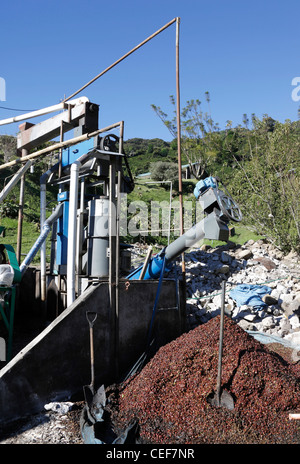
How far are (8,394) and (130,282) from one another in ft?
7.67

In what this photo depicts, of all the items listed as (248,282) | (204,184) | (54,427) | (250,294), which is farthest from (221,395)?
(248,282)

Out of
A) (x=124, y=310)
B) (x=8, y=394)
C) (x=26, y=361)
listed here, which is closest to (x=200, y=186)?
(x=124, y=310)

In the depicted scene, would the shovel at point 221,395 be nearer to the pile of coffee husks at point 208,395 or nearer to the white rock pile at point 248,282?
the pile of coffee husks at point 208,395

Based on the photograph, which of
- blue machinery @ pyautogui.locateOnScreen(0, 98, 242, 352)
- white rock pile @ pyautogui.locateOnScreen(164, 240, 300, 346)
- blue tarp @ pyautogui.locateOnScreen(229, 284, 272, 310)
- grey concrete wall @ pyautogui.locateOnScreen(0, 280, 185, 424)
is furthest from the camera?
blue tarp @ pyautogui.locateOnScreen(229, 284, 272, 310)

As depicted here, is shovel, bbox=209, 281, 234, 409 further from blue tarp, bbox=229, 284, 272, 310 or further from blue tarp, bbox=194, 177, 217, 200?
blue tarp, bbox=229, 284, 272, 310

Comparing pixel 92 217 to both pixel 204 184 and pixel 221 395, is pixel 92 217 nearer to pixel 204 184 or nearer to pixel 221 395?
pixel 204 184

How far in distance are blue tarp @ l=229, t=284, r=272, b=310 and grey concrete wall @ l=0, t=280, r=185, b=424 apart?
5.91 ft

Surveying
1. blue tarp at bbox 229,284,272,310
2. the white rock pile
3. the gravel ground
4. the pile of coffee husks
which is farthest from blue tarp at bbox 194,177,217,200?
blue tarp at bbox 229,284,272,310

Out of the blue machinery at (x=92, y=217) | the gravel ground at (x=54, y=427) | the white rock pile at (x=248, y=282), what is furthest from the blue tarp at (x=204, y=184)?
the gravel ground at (x=54, y=427)

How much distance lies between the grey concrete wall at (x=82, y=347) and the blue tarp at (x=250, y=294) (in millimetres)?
1800

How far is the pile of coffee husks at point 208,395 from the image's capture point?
4.55 meters

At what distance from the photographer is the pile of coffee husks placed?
455 cm

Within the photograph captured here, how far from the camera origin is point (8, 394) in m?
4.90

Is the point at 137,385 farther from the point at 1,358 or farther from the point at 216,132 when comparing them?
the point at 216,132
